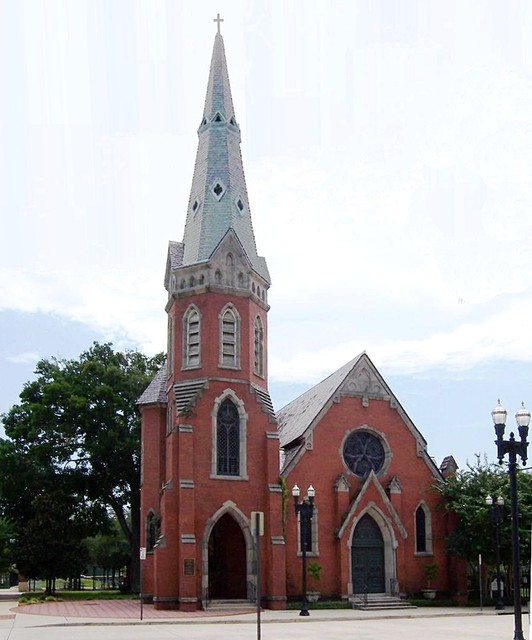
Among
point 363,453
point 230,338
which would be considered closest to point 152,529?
point 230,338

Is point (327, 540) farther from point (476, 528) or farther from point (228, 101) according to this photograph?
point (228, 101)

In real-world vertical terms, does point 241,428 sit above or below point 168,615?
above

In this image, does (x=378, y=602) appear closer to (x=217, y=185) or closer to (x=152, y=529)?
(x=152, y=529)

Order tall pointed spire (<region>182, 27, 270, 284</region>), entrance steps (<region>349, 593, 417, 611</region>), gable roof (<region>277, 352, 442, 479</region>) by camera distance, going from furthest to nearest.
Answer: tall pointed spire (<region>182, 27, 270, 284</region>) → gable roof (<region>277, 352, 442, 479</region>) → entrance steps (<region>349, 593, 417, 611</region>)

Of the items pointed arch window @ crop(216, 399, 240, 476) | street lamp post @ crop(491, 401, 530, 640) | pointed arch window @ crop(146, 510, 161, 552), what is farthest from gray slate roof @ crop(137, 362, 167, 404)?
street lamp post @ crop(491, 401, 530, 640)

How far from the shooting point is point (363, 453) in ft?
134

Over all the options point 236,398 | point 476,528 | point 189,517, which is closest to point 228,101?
point 236,398

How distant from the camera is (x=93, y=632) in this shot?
25.0 m

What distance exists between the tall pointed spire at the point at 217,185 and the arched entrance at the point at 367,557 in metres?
12.8

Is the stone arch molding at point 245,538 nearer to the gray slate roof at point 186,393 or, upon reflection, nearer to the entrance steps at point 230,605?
the entrance steps at point 230,605

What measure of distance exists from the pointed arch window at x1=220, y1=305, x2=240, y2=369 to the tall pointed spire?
2.94 m

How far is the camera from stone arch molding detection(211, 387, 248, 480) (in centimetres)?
3688

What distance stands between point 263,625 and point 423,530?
15.4 meters

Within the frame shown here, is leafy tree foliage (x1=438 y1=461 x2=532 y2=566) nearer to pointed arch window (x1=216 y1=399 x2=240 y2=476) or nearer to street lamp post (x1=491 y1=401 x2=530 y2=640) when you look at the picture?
pointed arch window (x1=216 y1=399 x2=240 y2=476)
